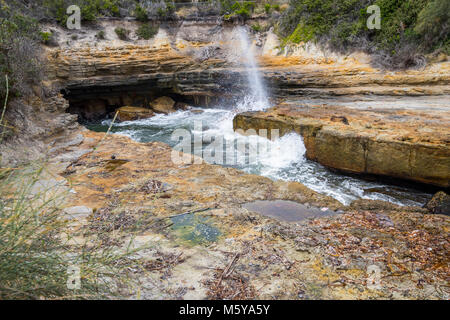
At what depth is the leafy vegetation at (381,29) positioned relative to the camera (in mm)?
7535

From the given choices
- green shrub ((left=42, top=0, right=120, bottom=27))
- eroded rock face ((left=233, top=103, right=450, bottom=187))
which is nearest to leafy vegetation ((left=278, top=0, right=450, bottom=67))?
eroded rock face ((left=233, top=103, right=450, bottom=187))

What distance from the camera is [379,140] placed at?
5473 millimetres

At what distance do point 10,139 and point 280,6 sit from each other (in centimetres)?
1422

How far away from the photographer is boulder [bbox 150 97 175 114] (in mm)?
14391

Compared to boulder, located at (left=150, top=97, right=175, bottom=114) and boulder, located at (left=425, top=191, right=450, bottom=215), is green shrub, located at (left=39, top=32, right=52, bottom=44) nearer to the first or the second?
boulder, located at (left=150, top=97, right=175, bottom=114)

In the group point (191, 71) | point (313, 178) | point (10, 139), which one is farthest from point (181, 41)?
point (313, 178)

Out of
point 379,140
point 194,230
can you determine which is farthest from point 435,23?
point 194,230

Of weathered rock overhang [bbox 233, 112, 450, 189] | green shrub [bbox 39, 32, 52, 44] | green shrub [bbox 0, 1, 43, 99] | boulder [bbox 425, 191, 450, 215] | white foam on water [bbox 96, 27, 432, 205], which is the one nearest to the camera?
boulder [bbox 425, 191, 450, 215]

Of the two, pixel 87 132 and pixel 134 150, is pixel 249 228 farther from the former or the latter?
pixel 87 132

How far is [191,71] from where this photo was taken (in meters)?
14.0

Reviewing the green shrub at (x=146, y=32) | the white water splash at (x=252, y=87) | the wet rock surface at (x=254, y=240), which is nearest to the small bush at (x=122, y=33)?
the green shrub at (x=146, y=32)

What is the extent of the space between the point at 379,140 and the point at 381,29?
5.82 m

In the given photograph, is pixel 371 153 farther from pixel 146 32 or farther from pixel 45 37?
pixel 45 37

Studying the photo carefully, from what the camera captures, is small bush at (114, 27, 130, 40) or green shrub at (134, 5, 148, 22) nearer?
small bush at (114, 27, 130, 40)
